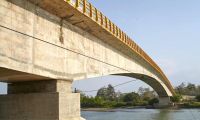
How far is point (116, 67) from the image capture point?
28.2 metres

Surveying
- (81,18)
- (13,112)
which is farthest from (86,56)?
(13,112)

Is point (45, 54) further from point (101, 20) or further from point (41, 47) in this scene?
point (101, 20)

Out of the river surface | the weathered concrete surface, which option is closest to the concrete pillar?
the weathered concrete surface

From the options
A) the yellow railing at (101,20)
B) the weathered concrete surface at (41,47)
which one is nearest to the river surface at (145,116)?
the yellow railing at (101,20)

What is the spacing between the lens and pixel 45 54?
15195mm

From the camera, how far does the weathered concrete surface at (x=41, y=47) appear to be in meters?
12.8

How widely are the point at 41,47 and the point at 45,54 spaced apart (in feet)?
1.46

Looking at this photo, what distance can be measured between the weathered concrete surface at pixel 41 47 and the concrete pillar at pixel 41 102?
0.67m

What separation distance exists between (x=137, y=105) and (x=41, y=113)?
99.7 m

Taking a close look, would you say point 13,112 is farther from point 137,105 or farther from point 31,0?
point 137,105

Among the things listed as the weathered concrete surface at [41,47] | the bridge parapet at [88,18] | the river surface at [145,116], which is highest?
the bridge parapet at [88,18]

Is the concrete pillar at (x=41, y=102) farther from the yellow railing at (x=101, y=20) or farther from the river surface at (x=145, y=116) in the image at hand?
the river surface at (x=145, y=116)

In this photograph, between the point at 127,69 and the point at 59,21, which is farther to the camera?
the point at 127,69

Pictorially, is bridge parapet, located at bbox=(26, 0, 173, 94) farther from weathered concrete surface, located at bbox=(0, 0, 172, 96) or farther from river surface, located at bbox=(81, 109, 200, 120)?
river surface, located at bbox=(81, 109, 200, 120)
